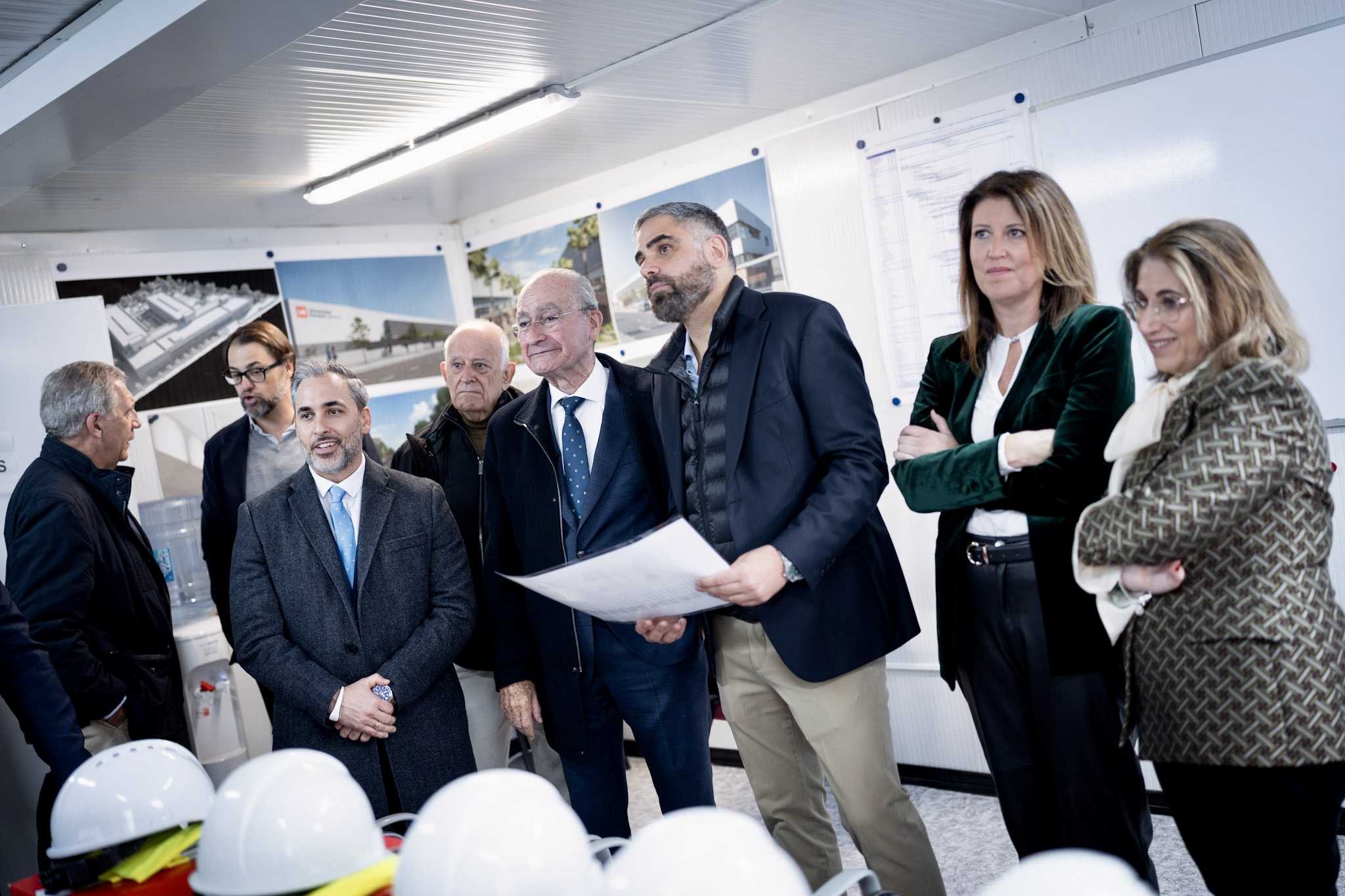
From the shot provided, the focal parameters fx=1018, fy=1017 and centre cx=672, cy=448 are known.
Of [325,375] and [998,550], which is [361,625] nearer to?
A: [325,375]

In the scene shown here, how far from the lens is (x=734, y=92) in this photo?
3.81m

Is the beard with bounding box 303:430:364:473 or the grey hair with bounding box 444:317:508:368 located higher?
the grey hair with bounding box 444:317:508:368

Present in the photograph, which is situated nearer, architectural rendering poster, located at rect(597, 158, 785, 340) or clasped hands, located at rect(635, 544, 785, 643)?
clasped hands, located at rect(635, 544, 785, 643)

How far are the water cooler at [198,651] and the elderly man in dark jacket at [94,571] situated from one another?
30.8 inches

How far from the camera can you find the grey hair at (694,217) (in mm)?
2426

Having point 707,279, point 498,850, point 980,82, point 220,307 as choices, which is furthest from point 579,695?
point 220,307

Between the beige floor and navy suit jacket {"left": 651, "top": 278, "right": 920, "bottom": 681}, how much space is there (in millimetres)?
1371

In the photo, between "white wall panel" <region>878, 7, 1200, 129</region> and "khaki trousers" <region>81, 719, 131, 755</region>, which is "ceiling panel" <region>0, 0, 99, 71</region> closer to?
"khaki trousers" <region>81, 719, 131, 755</region>

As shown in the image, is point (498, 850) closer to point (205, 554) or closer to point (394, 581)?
point (394, 581)

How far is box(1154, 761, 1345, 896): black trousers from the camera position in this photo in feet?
5.32

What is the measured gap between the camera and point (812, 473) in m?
2.31

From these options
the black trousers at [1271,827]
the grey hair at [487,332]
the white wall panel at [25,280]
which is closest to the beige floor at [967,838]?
the black trousers at [1271,827]

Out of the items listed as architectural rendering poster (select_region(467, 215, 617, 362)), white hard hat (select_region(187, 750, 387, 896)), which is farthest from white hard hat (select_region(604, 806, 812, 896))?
architectural rendering poster (select_region(467, 215, 617, 362))

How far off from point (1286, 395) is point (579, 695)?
5.64 ft
